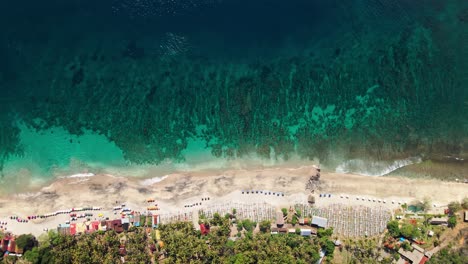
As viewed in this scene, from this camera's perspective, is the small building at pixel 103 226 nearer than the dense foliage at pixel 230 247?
No

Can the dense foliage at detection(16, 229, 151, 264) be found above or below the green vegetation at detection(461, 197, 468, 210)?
below

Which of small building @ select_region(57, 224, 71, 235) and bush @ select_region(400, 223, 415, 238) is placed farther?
small building @ select_region(57, 224, 71, 235)

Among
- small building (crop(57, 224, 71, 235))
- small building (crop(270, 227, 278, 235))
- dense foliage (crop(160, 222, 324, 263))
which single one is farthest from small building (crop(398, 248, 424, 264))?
small building (crop(57, 224, 71, 235))

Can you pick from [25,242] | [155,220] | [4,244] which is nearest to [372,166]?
[155,220]

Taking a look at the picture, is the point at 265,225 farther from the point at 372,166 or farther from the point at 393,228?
the point at 372,166

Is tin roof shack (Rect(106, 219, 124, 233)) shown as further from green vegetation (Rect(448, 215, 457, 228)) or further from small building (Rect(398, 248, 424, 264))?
green vegetation (Rect(448, 215, 457, 228))

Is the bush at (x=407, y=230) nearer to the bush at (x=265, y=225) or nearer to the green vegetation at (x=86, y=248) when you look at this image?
the bush at (x=265, y=225)

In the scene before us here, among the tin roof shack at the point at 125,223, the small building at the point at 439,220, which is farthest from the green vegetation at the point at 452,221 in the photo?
the tin roof shack at the point at 125,223
